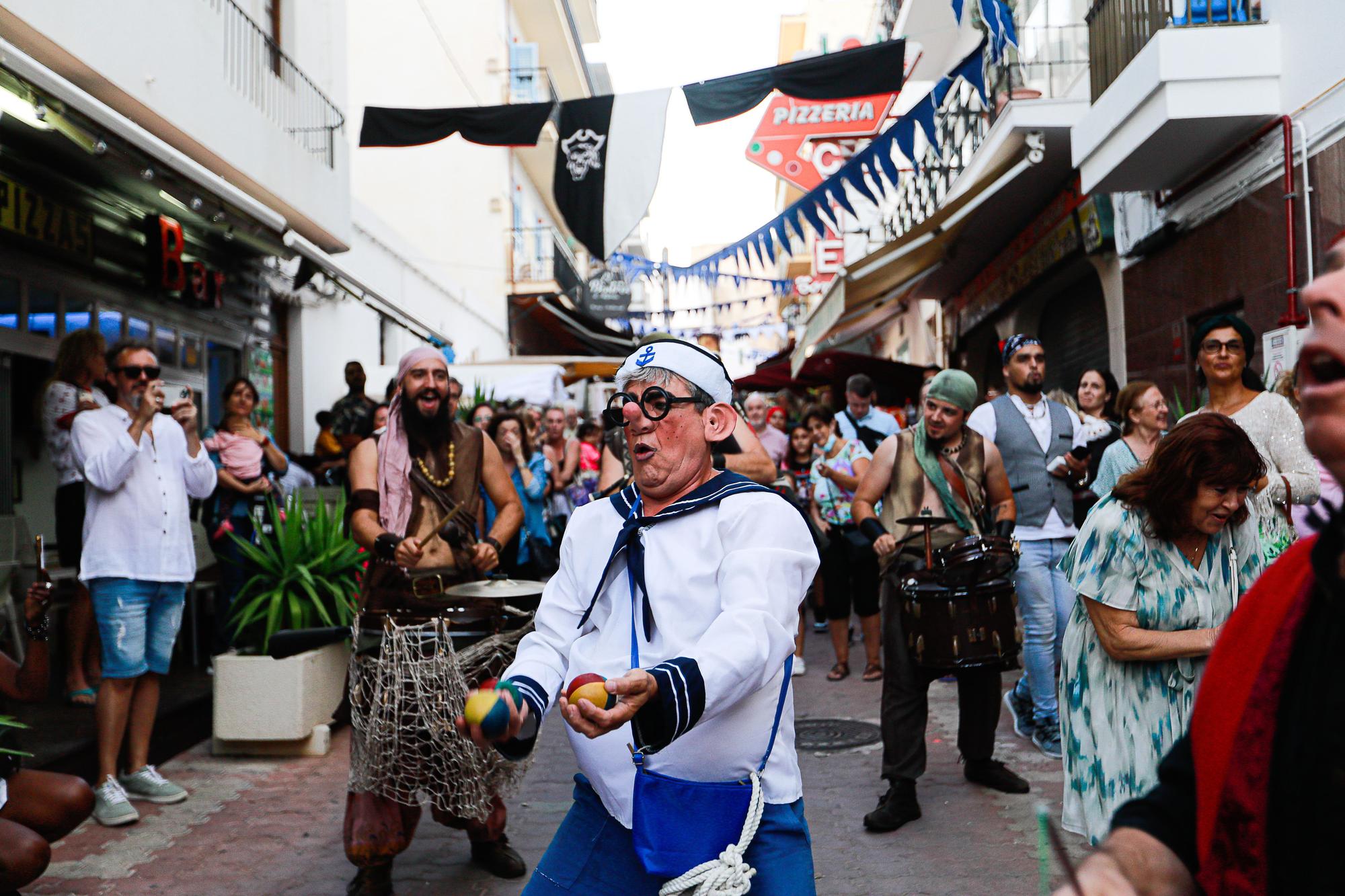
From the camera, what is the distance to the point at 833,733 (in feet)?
22.7

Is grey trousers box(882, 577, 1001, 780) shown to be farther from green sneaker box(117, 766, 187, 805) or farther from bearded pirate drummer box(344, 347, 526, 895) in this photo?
green sneaker box(117, 766, 187, 805)

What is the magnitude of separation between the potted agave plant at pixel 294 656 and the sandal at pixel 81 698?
111 centimetres

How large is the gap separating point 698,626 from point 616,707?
0.49m

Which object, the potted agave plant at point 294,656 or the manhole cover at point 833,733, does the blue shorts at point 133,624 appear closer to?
the potted agave plant at point 294,656

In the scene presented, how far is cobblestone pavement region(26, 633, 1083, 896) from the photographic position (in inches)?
181

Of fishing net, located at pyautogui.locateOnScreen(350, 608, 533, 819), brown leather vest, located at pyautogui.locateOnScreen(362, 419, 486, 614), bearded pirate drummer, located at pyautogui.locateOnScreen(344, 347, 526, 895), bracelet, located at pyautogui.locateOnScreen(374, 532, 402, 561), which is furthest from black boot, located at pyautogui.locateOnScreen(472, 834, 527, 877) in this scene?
bracelet, located at pyautogui.locateOnScreen(374, 532, 402, 561)

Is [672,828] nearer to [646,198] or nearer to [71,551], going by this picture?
[71,551]

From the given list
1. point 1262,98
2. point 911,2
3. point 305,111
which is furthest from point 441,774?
point 911,2

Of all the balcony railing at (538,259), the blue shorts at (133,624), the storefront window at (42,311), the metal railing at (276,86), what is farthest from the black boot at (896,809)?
the balcony railing at (538,259)

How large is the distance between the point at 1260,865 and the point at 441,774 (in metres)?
3.21

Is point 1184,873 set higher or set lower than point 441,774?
higher

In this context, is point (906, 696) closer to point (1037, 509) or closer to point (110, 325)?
point (1037, 509)

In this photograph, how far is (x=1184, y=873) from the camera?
1.49 meters

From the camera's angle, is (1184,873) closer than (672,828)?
Yes
